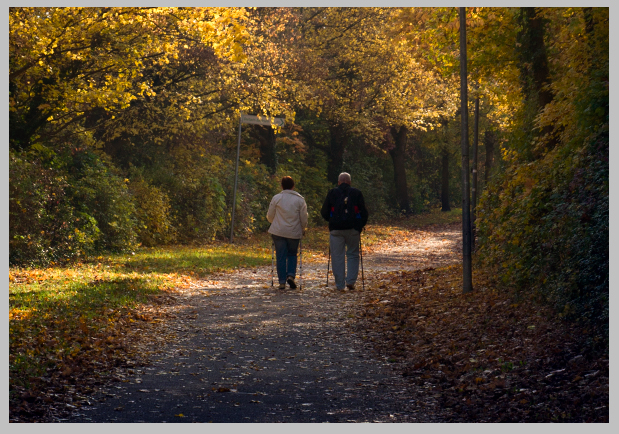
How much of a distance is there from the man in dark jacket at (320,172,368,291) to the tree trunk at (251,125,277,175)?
706 inches

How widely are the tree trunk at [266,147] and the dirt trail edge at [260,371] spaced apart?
18.6 m

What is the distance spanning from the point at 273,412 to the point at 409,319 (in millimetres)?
4515

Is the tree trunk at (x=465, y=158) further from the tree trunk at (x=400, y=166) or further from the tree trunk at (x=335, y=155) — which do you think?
the tree trunk at (x=400, y=166)

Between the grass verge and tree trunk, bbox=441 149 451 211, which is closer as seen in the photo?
the grass verge

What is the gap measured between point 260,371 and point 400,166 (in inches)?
1375

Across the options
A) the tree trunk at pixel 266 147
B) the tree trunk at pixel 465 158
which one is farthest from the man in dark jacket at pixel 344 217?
the tree trunk at pixel 266 147

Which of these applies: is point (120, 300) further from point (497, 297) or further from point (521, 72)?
point (521, 72)

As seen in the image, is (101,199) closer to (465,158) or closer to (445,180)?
(465,158)

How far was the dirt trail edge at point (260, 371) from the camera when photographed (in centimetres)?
560

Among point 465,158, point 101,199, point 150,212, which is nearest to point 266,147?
point 150,212

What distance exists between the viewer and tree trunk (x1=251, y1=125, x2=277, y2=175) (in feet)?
101

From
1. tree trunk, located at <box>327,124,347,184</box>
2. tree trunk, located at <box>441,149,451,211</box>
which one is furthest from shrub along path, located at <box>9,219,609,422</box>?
tree trunk, located at <box>441,149,451,211</box>

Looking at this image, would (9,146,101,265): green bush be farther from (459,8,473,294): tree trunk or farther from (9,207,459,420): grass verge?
(459,8,473,294): tree trunk

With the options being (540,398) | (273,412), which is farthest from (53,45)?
(540,398)
